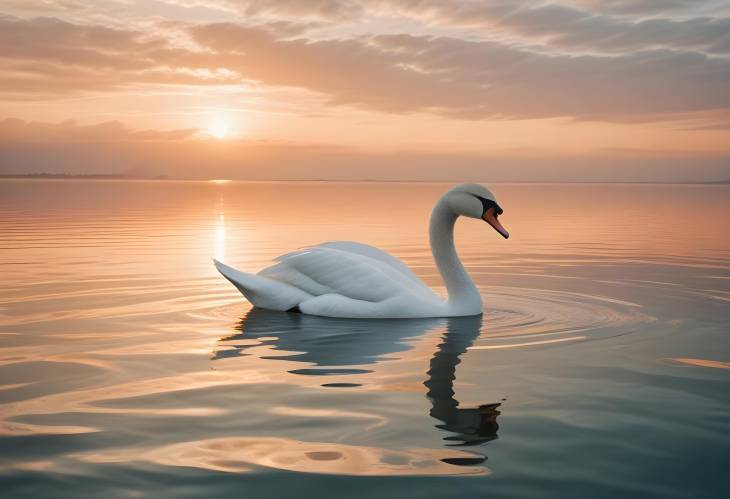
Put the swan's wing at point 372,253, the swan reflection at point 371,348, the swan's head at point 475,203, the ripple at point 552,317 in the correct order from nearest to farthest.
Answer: the swan reflection at point 371,348
the ripple at point 552,317
the swan's head at point 475,203
the swan's wing at point 372,253

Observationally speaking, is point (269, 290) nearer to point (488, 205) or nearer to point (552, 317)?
point (488, 205)

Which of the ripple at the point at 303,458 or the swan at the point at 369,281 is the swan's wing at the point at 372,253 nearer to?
the swan at the point at 369,281

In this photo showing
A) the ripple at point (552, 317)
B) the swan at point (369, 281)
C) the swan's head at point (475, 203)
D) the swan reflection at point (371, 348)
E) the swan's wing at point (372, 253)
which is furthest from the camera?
the swan's wing at point (372, 253)

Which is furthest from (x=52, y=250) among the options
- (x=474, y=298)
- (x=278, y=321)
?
(x=474, y=298)

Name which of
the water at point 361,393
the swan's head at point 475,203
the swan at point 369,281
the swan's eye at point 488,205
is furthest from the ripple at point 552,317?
the swan's eye at point 488,205

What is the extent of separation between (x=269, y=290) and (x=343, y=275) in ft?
3.42

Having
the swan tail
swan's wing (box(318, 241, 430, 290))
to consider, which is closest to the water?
the swan tail

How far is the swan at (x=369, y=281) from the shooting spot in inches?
407

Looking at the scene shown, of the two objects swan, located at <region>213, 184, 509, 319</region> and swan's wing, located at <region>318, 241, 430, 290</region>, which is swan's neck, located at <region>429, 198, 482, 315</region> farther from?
swan's wing, located at <region>318, 241, 430, 290</region>

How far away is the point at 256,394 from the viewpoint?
671cm

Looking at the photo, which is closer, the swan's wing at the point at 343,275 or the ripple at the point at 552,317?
the ripple at the point at 552,317

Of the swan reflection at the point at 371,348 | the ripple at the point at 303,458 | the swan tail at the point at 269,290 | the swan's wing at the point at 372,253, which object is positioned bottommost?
the ripple at the point at 303,458

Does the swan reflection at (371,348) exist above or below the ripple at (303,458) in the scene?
above

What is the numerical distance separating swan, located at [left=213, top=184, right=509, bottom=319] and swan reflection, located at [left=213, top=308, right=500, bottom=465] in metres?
0.16
